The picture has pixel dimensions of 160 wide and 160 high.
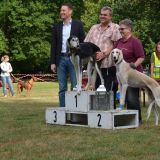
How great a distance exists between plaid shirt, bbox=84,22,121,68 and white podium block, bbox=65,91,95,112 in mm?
761

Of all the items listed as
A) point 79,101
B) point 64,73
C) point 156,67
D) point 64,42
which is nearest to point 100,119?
point 79,101

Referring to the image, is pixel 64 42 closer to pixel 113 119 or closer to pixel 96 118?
pixel 96 118

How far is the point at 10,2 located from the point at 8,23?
2.41 m

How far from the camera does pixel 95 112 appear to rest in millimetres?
8609

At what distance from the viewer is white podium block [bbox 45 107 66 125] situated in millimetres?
9219

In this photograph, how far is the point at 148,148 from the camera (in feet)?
21.5

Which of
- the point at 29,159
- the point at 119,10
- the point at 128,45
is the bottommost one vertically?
the point at 29,159

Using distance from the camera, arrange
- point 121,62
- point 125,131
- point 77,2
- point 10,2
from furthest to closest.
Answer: point 77,2, point 10,2, point 121,62, point 125,131

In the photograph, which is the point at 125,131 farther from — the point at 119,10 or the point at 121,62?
the point at 119,10

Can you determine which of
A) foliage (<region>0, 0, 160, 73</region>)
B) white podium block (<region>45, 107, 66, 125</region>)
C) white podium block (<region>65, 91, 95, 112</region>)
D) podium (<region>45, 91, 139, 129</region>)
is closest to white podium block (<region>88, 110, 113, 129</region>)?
podium (<region>45, 91, 139, 129</region>)

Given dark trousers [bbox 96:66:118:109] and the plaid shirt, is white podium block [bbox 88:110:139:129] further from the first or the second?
the plaid shirt

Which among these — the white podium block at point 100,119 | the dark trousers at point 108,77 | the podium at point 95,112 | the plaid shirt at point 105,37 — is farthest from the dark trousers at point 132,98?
the white podium block at point 100,119

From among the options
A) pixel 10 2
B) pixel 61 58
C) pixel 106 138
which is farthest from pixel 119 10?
pixel 106 138

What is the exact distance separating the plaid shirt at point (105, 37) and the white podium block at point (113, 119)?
1.04 metres
